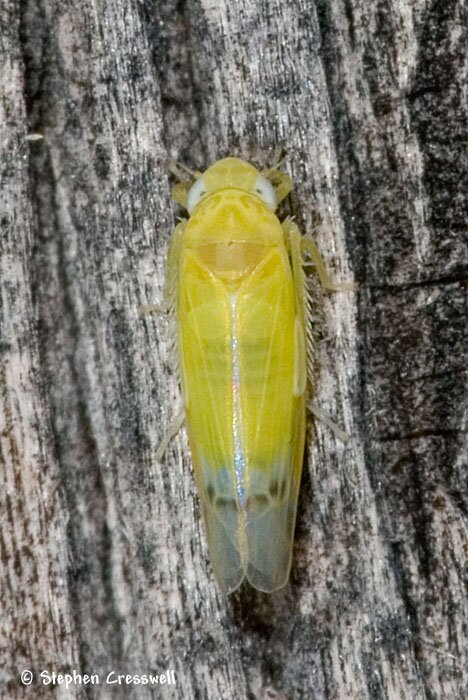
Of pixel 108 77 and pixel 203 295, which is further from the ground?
pixel 108 77

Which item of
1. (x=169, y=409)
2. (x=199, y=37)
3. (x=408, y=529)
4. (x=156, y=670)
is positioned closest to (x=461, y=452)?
(x=408, y=529)

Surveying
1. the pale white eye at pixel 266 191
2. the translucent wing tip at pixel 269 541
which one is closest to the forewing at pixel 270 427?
the translucent wing tip at pixel 269 541

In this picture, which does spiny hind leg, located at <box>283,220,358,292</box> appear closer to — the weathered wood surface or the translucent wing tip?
the weathered wood surface

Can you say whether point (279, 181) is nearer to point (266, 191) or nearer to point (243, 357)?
point (266, 191)

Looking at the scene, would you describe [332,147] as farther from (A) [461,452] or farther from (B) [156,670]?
(B) [156,670]

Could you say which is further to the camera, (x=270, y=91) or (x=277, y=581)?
(x=270, y=91)

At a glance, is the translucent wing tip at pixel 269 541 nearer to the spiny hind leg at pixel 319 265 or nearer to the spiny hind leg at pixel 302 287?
the spiny hind leg at pixel 302 287

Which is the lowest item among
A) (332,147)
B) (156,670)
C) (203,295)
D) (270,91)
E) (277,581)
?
(156,670)
